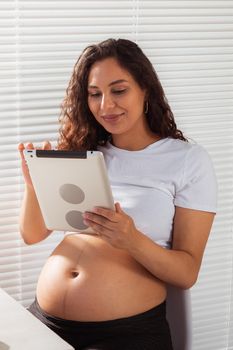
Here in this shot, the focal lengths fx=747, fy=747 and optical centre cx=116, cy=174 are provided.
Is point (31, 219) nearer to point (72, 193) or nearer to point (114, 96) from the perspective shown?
point (72, 193)

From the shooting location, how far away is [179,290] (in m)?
2.22

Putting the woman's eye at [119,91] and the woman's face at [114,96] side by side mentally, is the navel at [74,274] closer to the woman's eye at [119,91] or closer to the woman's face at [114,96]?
the woman's face at [114,96]

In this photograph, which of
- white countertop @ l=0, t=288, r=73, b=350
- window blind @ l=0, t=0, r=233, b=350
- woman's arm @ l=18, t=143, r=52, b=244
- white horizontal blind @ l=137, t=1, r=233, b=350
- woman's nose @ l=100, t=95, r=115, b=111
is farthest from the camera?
white horizontal blind @ l=137, t=1, r=233, b=350

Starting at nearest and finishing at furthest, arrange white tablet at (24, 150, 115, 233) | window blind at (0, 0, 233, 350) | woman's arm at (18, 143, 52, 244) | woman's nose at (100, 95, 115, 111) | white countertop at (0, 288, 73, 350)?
white countertop at (0, 288, 73, 350) < white tablet at (24, 150, 115, 233) < woman's nose at (100, 95, 115, 111) < woman's arm at (18, 143, 52, 244) < window blind at (0, 0, 233, 350)

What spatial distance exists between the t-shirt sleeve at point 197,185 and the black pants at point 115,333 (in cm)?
34

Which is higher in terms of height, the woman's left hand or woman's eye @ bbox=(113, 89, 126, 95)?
woman's eye @ bbox=(113, 89, 126, 95)

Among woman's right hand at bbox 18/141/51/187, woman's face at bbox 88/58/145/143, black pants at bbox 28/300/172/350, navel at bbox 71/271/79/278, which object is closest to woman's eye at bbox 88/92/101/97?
woman's face at bbox 88/58/145/143

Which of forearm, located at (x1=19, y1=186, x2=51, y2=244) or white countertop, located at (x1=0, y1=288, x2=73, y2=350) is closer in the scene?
white countertop, located at (x1=0, y1=288, x2=73, y2=350)

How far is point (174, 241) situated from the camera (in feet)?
7.38

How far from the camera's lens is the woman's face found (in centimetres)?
221

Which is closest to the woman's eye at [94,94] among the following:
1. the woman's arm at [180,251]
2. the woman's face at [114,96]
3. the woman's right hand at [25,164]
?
the woman's face at [114,96]

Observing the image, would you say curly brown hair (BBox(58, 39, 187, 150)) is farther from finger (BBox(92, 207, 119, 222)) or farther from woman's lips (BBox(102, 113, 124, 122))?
finger (BBox(92, 207, 119, 222))

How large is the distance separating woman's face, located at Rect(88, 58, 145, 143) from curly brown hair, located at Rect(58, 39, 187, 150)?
0.03m

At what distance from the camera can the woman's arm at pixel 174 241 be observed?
201 centimetres
